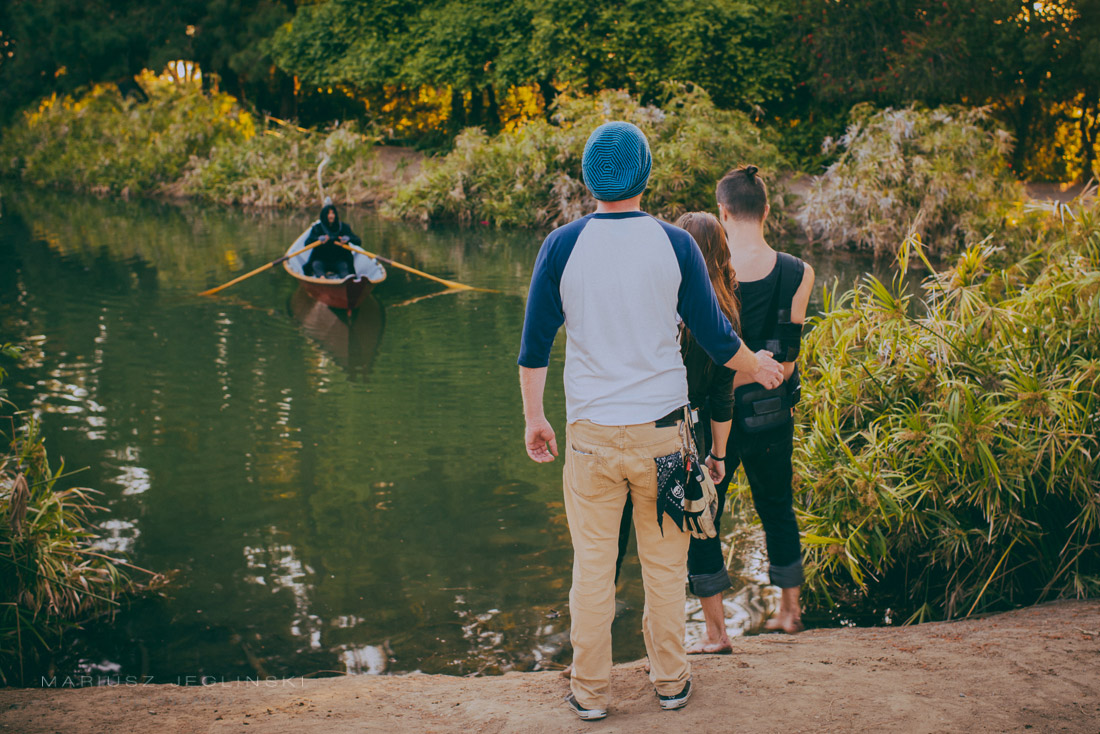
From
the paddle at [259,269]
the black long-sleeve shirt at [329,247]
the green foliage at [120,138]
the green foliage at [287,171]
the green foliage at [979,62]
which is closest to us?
the paddle at [259,269]

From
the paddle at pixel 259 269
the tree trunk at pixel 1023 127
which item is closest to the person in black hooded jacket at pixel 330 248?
the paddle at pixel 259 269

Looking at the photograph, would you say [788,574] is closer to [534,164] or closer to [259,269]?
[259,269]

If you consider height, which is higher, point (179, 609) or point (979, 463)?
point (979, 463)

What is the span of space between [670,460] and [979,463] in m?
2.19

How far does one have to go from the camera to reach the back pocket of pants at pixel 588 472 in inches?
102

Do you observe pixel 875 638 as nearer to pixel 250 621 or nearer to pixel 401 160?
pixel 250 621

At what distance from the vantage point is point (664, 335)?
8.39 ft

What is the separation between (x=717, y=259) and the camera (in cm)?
299

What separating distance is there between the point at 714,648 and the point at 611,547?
0.92m

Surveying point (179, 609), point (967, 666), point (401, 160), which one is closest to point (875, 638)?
point (967, 666)

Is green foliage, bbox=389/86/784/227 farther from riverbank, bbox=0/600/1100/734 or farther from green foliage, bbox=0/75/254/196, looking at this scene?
riverbank, bbox=0/600/1100/734

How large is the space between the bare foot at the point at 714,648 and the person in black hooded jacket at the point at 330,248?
9473mm

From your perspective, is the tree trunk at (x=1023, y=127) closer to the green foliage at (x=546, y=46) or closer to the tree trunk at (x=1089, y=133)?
the tree trunk at (x=1089, y=133)

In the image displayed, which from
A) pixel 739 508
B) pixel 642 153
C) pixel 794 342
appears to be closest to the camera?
pixel 642 153
